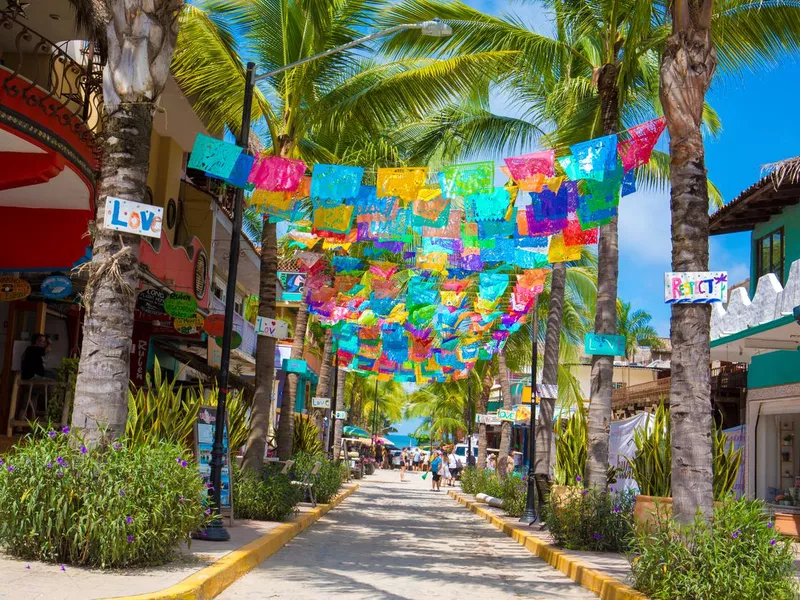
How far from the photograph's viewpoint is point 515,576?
1255cm

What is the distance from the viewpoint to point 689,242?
1002 cm

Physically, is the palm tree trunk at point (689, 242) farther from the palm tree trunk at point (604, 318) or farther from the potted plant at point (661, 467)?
the palm tree trunk at point (604, 318)

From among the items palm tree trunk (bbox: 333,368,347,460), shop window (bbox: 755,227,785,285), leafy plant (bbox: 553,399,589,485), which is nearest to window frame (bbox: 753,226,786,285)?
shop window (bbox: 755,227,785,285)

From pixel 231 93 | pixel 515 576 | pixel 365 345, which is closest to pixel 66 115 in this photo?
pixel 231 93

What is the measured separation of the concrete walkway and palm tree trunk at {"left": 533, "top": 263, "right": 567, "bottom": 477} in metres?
2.14

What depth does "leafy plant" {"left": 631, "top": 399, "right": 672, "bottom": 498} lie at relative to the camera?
12766 millimetres

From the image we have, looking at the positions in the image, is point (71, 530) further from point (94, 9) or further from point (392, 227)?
point (392, 227)

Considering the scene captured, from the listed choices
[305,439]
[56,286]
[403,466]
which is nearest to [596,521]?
[56,286]

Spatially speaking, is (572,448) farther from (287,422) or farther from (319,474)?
(319,474)

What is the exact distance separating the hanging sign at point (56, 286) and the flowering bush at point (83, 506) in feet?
23.5

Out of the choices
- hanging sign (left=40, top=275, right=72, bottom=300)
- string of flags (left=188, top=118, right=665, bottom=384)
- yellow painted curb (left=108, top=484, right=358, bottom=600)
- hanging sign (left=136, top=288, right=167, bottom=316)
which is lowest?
yellow painted curb (left=108, top=484, right=358, bottom=600)

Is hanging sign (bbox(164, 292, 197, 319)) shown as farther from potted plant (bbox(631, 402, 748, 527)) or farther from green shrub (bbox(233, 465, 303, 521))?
potted plant (bbox(631, 402, 748, 527))

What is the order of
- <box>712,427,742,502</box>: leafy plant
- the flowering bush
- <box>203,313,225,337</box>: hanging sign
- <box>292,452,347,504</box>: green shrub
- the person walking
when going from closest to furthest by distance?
1. the flowering bush
2. <box>712,427,742,502</box>: leafy plant
3. <box>203,313,225,337</box>: hanging sign
4. <box>292,452,347,504</box>: green shrub
5. the person walking

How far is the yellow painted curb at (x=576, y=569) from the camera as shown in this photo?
9851 millimetres
